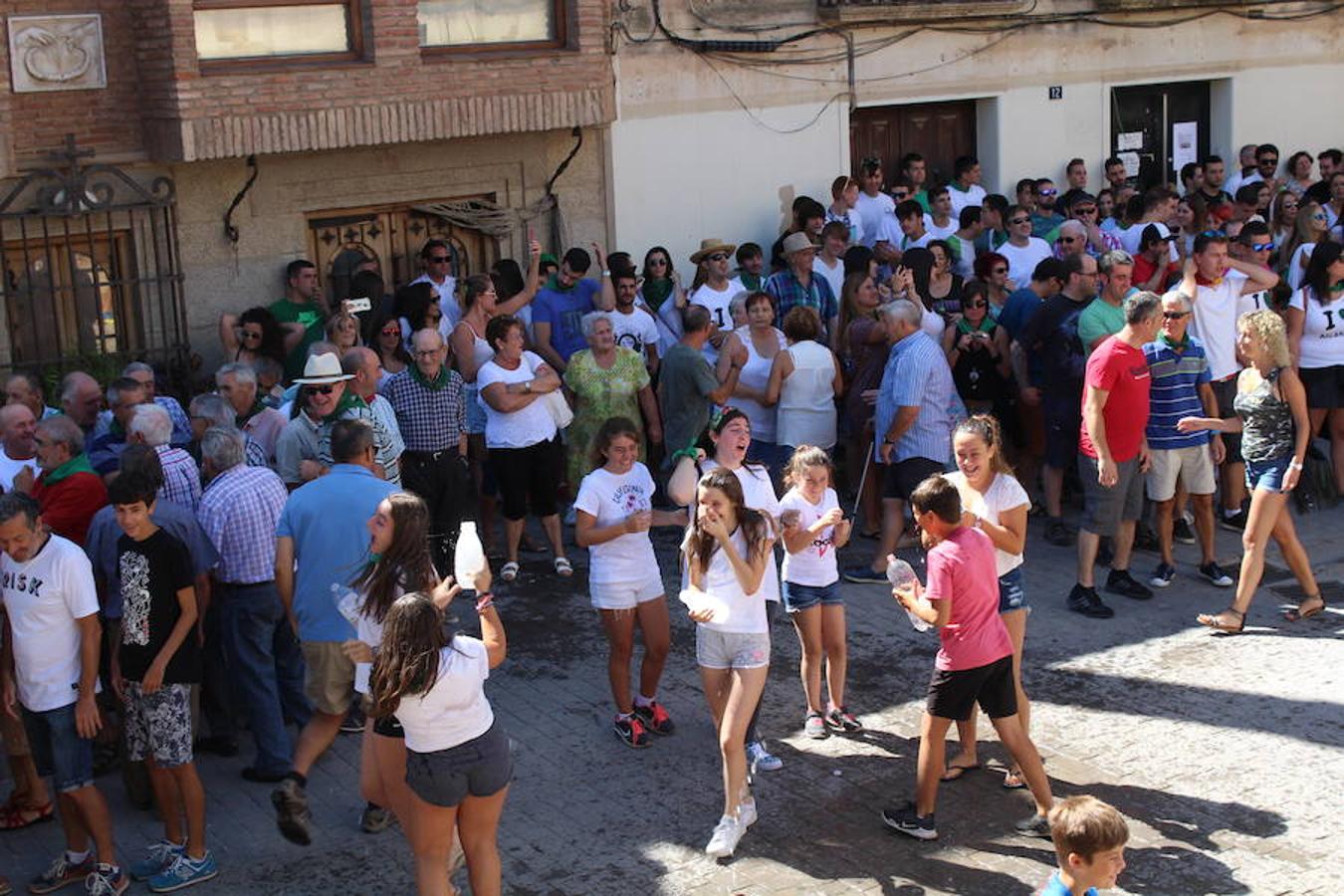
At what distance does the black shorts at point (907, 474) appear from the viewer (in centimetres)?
1031

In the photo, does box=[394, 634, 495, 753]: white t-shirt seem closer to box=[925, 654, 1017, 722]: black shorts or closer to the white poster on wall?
box=[925, 654, 1017, 722]: black shorts

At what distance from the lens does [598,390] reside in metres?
10.6

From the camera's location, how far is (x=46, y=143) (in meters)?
10.9

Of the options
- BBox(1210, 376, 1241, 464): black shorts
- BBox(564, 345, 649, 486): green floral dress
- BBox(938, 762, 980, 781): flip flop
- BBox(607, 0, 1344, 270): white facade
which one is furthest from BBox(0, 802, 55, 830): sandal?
BBox(1210, 376, 1241, 464): black shorts

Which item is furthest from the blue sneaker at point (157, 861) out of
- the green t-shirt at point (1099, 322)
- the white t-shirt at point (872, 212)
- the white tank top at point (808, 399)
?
the white t-shirt at point (872, 212)

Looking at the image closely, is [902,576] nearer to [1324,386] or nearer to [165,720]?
[165,720]

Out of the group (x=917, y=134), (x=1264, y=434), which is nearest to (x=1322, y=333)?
(x=1264, y=434)

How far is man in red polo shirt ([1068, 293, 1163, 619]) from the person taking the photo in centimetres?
948

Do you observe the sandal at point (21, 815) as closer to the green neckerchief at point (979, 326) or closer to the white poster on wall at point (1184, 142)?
the green neckerchief at point (979, 326)

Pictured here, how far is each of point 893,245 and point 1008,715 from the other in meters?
7.18

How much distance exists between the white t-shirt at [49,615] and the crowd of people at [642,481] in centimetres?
2

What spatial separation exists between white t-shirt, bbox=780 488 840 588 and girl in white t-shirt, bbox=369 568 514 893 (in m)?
2.12

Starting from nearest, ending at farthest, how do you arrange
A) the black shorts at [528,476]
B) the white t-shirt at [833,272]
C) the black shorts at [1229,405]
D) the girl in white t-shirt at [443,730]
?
1. the girl in white t-shirt at [443,730]
2. the black shorts at [528,476]
3. the black shorts at [1229,405]
4. the white t-shirt at [833,272]

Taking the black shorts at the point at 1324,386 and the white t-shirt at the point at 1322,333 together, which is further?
the black shorts at the point at 1324,386
